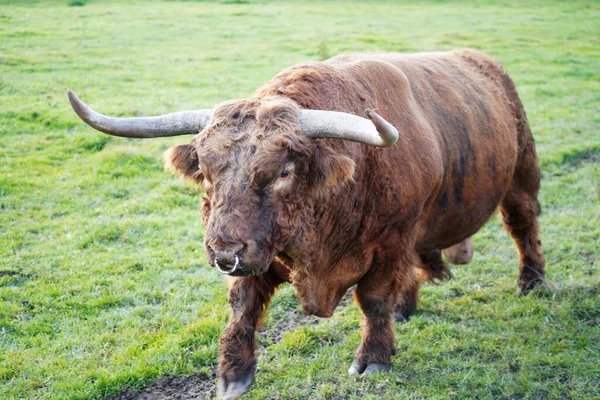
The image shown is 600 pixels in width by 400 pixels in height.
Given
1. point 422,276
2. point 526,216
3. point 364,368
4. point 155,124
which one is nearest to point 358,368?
point 364,368

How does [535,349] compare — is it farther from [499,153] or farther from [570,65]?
[570,65]

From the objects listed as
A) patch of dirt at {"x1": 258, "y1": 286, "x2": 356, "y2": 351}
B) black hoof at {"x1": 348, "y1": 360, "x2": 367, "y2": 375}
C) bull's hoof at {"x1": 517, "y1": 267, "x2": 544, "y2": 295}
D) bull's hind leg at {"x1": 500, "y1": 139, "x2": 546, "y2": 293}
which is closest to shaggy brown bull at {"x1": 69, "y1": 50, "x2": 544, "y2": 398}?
black hoof at {"x1": 348, "y1": 360, "x2": 367, "y2": 375}

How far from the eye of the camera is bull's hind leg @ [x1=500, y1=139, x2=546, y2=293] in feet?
20.6

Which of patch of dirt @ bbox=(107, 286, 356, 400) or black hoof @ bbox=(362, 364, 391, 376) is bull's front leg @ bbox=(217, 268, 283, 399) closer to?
patch of dirt @ bbox=(107, 286, 356, 400)

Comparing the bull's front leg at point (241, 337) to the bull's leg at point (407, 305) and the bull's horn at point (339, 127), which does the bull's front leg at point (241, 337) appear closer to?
the bull's horn at point (339, 127)

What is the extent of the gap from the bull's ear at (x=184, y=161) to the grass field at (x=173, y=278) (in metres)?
1.57

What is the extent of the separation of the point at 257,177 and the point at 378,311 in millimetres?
1678

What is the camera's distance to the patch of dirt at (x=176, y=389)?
4512 millimetres

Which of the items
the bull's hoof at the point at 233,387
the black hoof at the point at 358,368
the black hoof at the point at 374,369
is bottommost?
the black hoof at the point at 358,368

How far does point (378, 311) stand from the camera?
4668mm

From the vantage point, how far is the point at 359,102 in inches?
172

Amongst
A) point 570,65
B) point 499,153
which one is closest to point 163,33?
point 570,65

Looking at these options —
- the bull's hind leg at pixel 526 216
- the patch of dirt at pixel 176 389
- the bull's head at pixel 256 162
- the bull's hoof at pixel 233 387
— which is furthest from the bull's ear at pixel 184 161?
the bull's hind leg at pixel 526 216

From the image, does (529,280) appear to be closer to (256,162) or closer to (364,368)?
(364,368)
